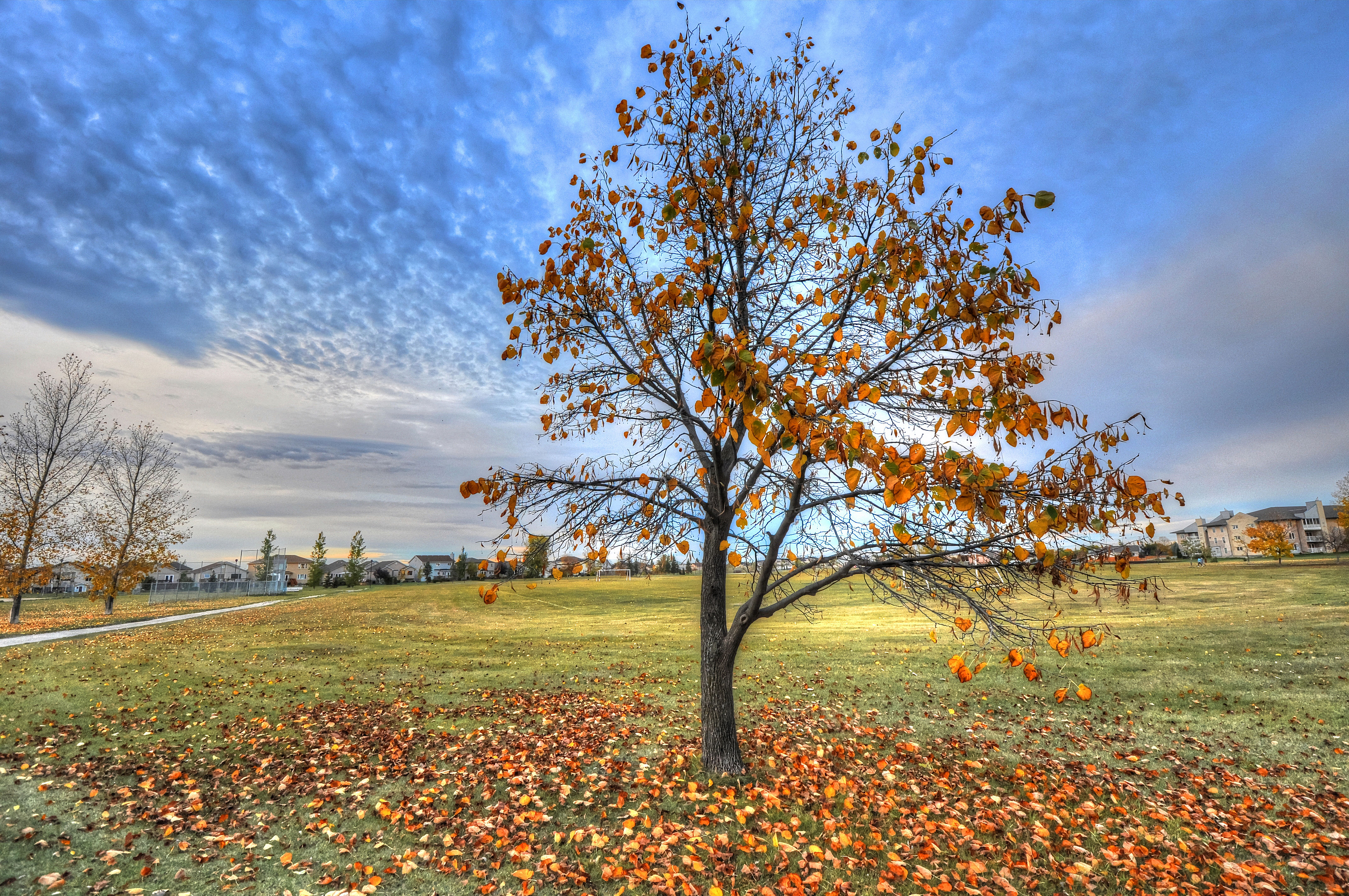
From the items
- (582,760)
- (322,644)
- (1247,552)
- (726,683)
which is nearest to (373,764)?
(582,760)

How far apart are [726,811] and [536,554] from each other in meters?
3.32

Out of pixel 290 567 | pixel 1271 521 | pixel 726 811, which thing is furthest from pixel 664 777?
pixel 290 567

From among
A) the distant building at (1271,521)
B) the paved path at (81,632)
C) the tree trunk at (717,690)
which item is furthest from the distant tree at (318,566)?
the distant building at (1271,521)

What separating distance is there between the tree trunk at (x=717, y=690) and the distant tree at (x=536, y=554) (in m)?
2.01

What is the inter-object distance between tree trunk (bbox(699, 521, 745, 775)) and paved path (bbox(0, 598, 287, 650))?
22.0 m

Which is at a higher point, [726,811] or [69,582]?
[726,811]

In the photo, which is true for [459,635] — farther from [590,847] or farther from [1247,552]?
[1247,552]

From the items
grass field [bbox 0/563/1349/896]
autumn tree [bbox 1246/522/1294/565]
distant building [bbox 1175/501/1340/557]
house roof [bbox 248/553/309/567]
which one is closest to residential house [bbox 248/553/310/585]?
house roof [bbox 248/553/309/567]

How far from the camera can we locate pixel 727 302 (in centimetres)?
663

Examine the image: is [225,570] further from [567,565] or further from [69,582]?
[567,565]

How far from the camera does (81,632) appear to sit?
2125 cm

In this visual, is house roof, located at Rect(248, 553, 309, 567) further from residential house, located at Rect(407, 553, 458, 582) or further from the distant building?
the distant building

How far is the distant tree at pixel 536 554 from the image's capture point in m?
5.68

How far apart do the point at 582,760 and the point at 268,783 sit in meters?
3.66
